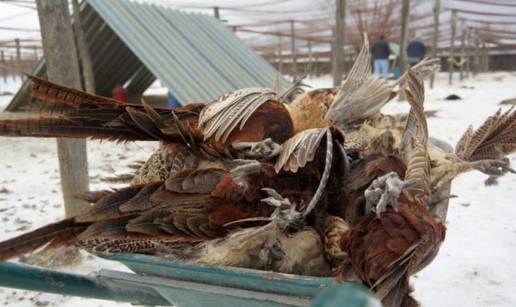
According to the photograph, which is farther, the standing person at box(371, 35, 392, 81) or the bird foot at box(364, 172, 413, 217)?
the standing person at box(371, 35, 392, 81)

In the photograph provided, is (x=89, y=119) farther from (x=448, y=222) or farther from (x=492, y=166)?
(x=448, y=222)

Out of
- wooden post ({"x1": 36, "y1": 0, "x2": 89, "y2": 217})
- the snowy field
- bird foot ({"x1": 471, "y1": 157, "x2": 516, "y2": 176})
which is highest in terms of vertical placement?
wooden post ({"x1": 36, "y1": 0, "x2": 89, "y2": 217})

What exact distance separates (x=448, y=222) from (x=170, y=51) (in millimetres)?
3511

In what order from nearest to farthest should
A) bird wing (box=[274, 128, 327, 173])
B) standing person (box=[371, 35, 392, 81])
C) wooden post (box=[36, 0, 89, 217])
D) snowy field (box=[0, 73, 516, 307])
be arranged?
bird wing (box=[274, 128, 327, 173]) → snowy field (box=[0, 73, 516, 307]) → wooden post (box=[36, 0, 89, 217]) → standing person (box=[371, 35, 392, 81])

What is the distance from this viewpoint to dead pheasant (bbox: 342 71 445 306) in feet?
3.15

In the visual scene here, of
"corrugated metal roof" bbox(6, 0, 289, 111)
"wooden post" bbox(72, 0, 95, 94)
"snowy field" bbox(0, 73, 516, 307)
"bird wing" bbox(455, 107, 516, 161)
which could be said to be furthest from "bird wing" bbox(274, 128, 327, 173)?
"wooden post" bbox(72, 0, 95, 94)

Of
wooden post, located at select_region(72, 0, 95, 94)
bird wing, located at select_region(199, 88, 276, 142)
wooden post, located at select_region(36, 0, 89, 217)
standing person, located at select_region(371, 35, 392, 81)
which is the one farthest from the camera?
standing person, located at select_region(371, 35, 392, 81)

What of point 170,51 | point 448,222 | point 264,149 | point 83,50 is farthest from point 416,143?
point 83,50

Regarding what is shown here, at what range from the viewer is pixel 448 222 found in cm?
315

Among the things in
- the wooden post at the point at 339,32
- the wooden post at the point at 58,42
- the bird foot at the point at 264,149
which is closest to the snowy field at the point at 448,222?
the wooden post at the point at 58,42

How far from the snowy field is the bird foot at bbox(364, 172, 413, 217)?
1587 mm

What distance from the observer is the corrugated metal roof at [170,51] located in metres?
5.16

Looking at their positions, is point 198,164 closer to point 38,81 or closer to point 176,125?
point 176,125

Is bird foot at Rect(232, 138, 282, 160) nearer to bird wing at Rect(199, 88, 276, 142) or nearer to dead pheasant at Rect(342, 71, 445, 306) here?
bird wing at Rect(199, 88, 276, 142)
